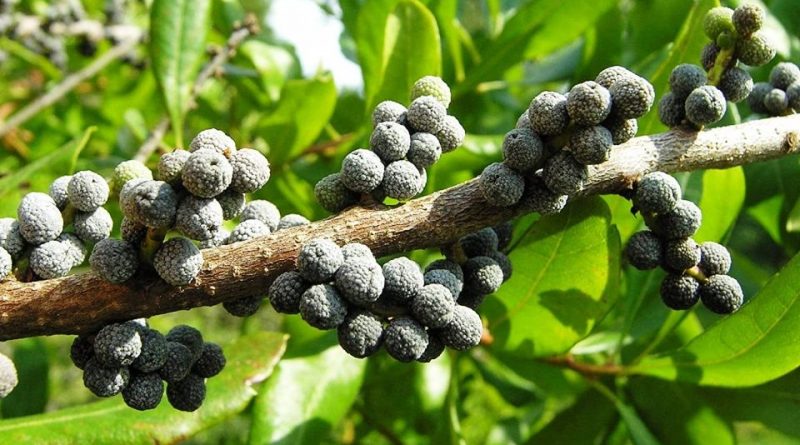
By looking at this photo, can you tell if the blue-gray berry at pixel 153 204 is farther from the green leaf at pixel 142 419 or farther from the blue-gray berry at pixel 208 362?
the green leaf at pixel 142 419

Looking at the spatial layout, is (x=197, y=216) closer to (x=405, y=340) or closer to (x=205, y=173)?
(x=205, y=173)

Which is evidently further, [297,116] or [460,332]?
[297,116]

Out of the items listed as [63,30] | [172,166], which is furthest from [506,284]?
[63,30]

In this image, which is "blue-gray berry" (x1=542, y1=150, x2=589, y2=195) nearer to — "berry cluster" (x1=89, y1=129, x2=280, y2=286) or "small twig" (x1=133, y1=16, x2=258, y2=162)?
"berry cluster" (x1=89, y1=129, x2=280, y2=286)

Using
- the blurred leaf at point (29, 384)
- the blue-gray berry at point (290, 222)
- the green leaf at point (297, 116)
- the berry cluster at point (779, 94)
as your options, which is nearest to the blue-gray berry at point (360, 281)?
the blue-gray berry at point (290, 222)

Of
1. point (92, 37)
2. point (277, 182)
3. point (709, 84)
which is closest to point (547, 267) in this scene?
point (709, 84)

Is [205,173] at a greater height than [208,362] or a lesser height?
greater

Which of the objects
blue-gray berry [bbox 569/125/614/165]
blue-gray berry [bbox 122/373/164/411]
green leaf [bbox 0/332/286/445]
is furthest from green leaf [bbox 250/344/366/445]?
blue-gray berry [bbox 569/125/614/165]
